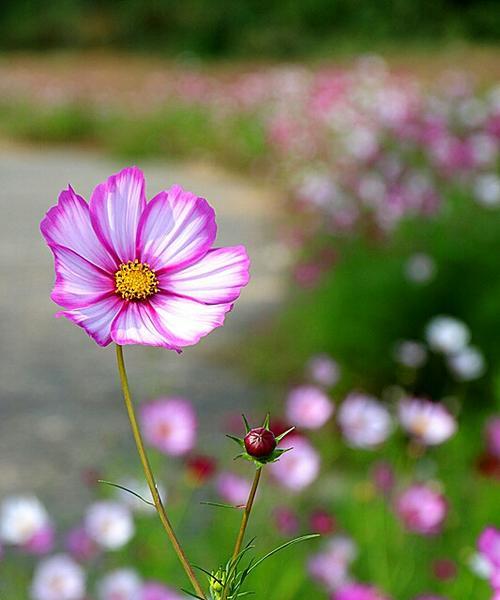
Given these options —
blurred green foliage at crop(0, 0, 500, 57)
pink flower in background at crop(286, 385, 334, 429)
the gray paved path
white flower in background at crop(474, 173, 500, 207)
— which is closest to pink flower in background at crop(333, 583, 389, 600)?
pink flower in background at crop(286, 385, 334, 429)

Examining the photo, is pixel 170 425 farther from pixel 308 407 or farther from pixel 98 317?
pixel 98 317

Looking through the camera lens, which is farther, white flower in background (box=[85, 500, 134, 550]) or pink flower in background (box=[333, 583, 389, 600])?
white flower in background (box=[85, 500, 134, 550])

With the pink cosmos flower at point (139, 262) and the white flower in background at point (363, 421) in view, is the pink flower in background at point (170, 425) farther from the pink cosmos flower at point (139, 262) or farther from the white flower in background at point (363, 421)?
the pink cosmos flower at point (139, 262)

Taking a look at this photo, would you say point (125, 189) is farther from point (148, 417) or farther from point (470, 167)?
point (470, 167)

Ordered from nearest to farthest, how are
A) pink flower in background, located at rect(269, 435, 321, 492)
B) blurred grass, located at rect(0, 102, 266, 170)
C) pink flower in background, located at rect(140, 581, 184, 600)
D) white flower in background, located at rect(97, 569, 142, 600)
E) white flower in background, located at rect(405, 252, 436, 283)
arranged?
1. pink flower in background, located at rect(140, 581, 184, 600)
2. white flower in background, located at rect(97, 569, 142, 600)
3. pink flower in background, located at rect(269, 435, 321, 492)
4. white flower in background, located at rect(405, 252, 436, 283)
5. blurred grass, located at rect(0, 102, 266, 170)

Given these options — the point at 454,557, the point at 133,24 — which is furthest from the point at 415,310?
the point at 133,24

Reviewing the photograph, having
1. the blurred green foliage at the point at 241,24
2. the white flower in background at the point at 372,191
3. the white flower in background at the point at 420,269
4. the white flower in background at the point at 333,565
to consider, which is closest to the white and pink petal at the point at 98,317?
the white flower in background at the point at 333,565

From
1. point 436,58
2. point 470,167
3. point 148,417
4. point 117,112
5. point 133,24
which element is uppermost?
point 133,24

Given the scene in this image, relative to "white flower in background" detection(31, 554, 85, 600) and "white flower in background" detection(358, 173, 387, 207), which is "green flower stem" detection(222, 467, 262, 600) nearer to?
"white flower in background" detection(31, 554, 85, 600)
